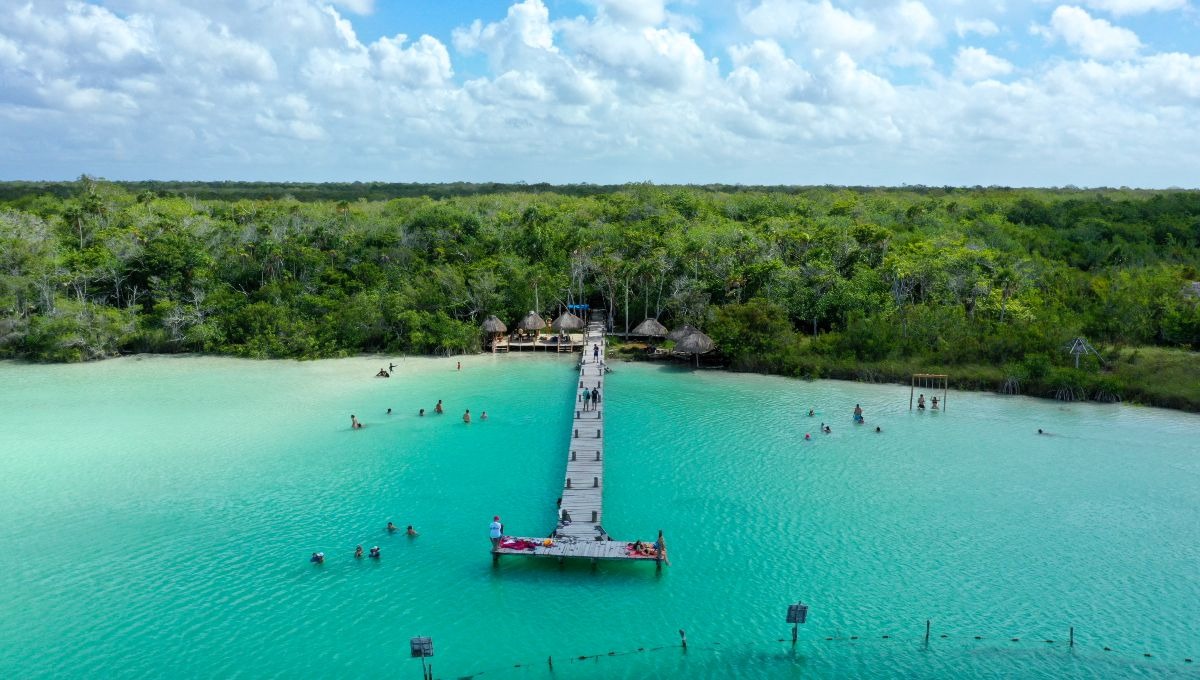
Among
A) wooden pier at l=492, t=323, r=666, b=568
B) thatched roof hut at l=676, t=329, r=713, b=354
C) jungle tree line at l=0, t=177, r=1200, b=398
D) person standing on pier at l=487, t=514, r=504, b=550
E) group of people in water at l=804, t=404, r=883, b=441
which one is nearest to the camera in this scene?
wooden pier at l=492, t=323, r=666, b=568

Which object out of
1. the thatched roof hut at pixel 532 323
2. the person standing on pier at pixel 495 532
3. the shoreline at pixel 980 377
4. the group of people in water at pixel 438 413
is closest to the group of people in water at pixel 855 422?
the shoreline at pixel 980 377

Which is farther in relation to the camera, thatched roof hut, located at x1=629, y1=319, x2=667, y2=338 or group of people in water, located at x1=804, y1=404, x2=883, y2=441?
thatched roof hut, located at x1=629, y1=319, x2=667, y2=338

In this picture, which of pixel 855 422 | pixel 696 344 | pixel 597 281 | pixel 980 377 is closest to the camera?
pixel 855 422

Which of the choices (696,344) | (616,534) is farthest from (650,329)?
(616,534)

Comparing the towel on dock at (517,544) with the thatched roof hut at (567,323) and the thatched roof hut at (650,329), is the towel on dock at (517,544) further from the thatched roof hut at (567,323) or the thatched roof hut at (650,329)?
the thatched roof hut at (567,323)

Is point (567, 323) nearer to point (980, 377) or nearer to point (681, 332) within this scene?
point (681, 332)

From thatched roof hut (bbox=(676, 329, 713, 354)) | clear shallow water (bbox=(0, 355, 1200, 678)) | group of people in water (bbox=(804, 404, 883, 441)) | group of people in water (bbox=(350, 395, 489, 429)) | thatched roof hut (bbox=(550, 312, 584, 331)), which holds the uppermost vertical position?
thatched roof hut (bbox=(550, 312, 584, 331))

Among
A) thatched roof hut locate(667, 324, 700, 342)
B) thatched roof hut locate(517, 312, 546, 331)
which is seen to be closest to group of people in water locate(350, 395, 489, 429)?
thatched roof hut locate(667, 324, 700, 342)

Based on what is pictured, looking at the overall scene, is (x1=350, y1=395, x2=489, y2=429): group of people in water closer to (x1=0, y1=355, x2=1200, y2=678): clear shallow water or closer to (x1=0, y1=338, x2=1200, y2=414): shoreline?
(x1=0, y1=355, x2=1200, y2=678): clear shallow water
